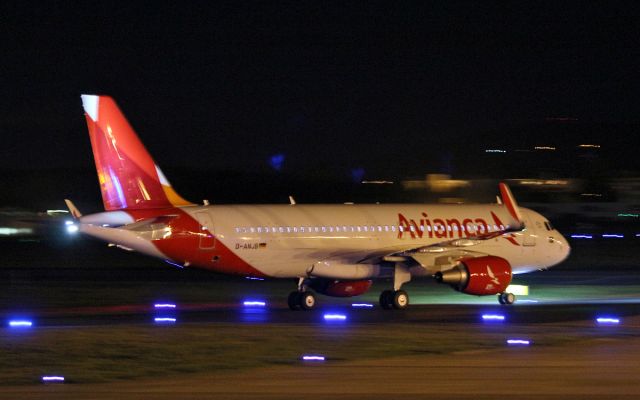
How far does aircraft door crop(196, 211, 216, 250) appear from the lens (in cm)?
3344

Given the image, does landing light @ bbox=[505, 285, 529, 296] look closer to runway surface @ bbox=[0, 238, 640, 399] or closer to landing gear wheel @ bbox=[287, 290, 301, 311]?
Answer: runway surface @ bbox=[0, 238, 640, 399]

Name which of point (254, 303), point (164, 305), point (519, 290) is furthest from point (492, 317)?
point (164, 305)

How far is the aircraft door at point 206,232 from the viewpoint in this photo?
33438mm

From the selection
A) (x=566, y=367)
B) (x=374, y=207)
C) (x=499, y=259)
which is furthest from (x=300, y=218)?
(x=566, y=367)

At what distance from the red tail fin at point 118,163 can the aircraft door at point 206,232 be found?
3.79 feet

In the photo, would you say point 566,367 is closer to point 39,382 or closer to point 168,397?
point 168,397

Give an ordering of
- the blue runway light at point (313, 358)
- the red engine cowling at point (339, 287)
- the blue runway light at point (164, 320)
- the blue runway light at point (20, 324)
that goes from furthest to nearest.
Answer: the red engine cowling at point (339, 287) → the blue runway light at point (164, 320) → the blue runway light at point (20, 324) → the blue runway light at point (313, 358)

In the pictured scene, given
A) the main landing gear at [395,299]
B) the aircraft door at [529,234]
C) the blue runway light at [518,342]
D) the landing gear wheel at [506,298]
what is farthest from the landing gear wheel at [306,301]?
the blue runway light at [518,342]

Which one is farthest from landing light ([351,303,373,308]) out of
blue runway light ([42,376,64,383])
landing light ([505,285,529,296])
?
blue runway light ([42,376,64,383])

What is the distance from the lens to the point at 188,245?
33.2m

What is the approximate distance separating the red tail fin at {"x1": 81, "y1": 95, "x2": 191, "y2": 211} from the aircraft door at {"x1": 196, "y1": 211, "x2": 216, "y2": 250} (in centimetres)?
116

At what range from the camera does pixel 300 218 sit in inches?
1409

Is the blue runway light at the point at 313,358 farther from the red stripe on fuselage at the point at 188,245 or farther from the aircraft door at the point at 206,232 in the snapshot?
the aircraft door at the point at 206,232

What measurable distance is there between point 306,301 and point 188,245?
161 inches
